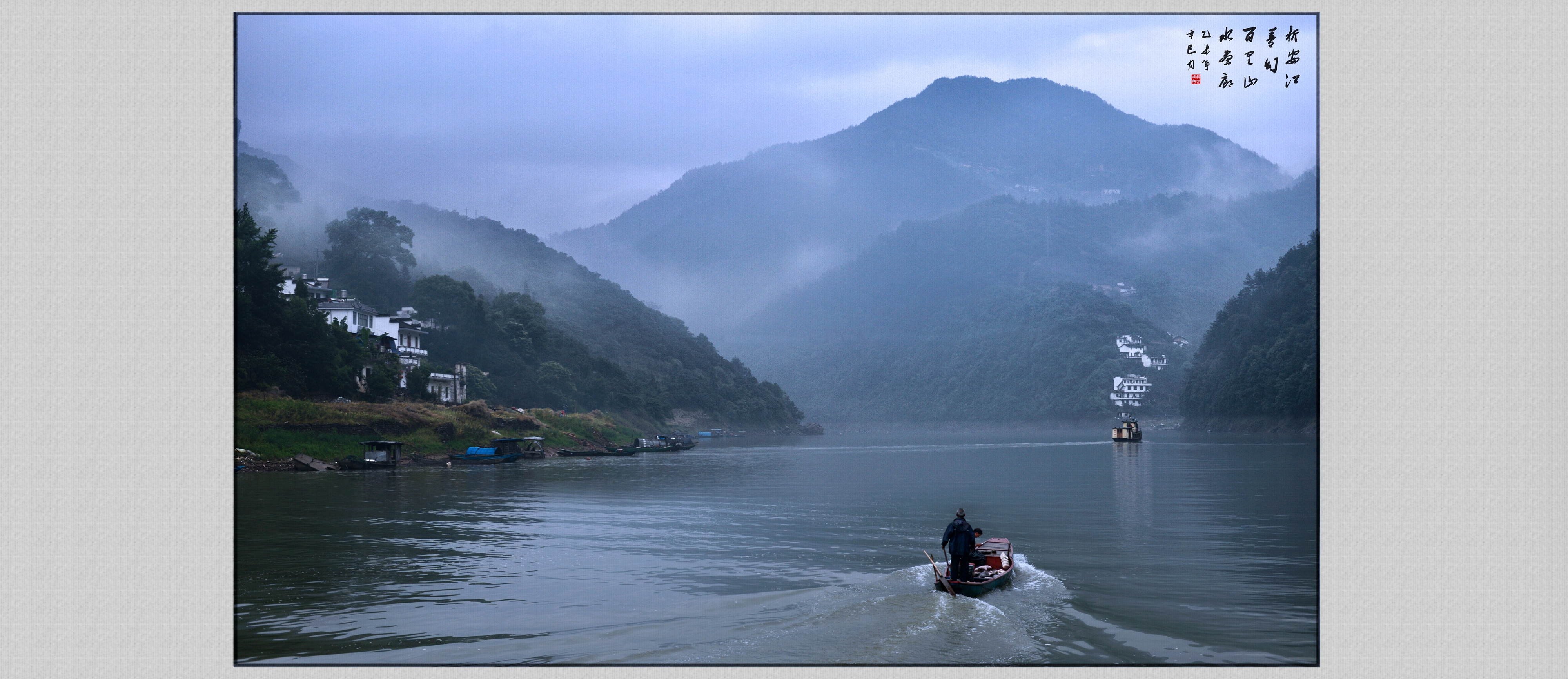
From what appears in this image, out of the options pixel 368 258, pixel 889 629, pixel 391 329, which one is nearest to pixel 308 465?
pixel 391 329

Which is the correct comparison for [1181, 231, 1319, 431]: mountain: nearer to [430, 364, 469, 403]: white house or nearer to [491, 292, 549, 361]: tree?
[430, 364, 469, 403]: white house

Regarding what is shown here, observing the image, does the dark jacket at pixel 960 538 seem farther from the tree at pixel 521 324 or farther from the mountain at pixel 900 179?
the tree at pixel 521 324

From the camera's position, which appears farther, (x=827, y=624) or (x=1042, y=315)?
(x=1042, y=315)

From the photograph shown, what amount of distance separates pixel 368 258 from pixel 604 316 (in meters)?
41.9

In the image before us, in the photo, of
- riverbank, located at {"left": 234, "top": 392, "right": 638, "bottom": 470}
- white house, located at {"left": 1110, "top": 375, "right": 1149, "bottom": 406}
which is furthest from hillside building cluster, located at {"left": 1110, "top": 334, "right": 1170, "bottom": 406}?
riverbank, located at {"left": 234, "top": 392, "right": 638, "bottom": 470}

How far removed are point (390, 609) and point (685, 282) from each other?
16753cm

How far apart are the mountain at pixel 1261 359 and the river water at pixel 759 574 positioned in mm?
32646

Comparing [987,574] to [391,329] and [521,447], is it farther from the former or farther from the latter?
[391,329]

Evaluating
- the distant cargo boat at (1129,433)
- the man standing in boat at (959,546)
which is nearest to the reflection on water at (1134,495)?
the man standing in boat at (959,546)

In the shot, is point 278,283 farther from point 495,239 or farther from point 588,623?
point 495,239

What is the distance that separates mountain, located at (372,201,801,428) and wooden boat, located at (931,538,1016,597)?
10398 centimetres

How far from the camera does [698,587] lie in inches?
696

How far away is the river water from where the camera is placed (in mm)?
13016
